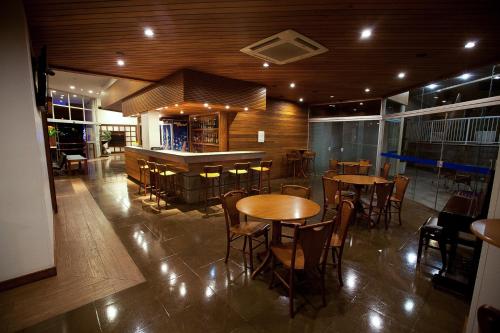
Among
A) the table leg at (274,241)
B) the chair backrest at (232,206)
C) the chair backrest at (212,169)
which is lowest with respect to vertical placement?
the table leg at (274,241)

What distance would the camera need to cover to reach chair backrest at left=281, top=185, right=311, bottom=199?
329 cm

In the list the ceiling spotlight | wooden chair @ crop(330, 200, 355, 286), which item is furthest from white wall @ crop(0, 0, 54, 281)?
the ceiling spotlight

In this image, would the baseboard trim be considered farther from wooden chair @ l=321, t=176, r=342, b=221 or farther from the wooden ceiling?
wooden chair @ l=321, t=176, r=342, b=221

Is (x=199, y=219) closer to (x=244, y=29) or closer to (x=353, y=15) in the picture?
(x=244, y=29)

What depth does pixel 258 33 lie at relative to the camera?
3211mm

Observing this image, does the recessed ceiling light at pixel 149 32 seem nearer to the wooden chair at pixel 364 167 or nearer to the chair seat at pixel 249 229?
the chair seat at pixel 249 229

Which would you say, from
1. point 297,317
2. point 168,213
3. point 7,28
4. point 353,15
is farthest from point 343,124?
point 7,28

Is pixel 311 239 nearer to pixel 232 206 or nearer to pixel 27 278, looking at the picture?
pixel 232 206

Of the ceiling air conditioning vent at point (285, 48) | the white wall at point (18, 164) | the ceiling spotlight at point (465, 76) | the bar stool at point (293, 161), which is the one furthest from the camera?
the bar stool at point (293, 161)

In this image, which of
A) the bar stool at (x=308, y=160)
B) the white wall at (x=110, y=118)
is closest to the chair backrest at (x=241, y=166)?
the bar stool at (x=308, y=160)

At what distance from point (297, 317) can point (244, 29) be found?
3523 mm

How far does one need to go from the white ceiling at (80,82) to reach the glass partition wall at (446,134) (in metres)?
Result: 11.0

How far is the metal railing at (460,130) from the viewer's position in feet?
13.9

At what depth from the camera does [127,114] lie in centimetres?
866
